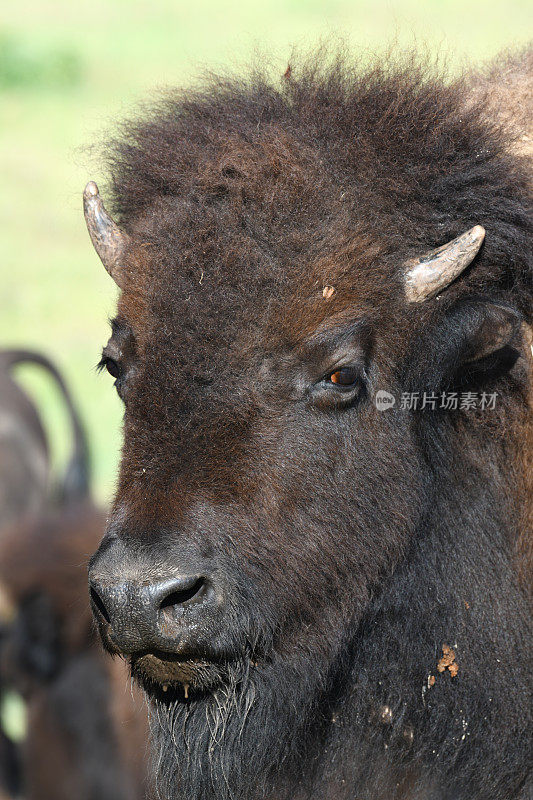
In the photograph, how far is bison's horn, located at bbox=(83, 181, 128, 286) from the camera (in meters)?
3.50

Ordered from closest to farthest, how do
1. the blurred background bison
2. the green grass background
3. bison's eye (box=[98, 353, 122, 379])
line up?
bison's eye (box=[98, 353, 122, 379]), the blurred background bison, the green grass background

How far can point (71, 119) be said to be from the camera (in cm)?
2592

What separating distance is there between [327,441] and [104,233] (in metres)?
1.10

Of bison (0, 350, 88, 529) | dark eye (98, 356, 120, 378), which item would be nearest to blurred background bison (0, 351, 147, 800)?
bison (0, 350, 88, 529)

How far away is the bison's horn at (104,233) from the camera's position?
11.5 feet

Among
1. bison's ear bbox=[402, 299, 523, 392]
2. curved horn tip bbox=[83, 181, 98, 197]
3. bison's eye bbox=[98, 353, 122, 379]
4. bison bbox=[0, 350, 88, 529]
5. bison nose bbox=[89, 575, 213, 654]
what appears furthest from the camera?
bison bbox=[0, 350, 88, 529]

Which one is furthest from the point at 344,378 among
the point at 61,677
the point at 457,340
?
the point at 61,677

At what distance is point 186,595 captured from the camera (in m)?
2.87

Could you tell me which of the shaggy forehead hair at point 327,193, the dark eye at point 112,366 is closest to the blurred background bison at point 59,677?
the dark eye at point 112,366

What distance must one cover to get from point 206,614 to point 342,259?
111 cm

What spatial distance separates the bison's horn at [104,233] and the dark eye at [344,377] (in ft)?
2.85

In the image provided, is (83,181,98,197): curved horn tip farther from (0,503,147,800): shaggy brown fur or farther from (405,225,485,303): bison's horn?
(0,503,147,800): shaggy brown fur

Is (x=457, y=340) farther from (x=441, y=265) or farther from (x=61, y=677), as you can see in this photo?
(x=61, y=677)

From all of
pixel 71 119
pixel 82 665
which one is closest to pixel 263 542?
pixel 82 665
